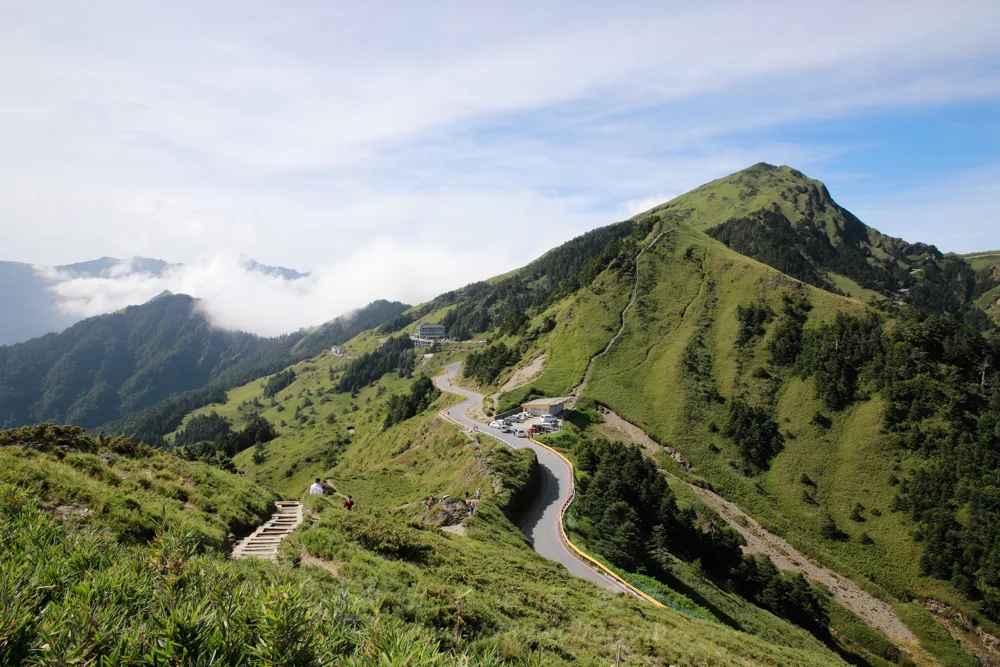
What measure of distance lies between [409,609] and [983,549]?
74148mm

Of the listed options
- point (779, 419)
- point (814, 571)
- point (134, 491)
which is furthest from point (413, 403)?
point (134, 491)

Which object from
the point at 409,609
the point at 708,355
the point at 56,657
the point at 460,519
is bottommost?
the point at 460,519

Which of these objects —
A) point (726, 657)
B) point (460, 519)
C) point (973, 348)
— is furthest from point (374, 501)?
point (973, 348)

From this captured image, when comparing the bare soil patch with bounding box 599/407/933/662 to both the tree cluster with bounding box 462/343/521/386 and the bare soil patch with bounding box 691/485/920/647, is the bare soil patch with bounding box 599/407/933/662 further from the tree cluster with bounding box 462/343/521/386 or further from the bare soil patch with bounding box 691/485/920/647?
the tree cluster with bounding box 462/343/521/386

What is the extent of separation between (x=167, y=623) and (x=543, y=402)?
7133 centimetres

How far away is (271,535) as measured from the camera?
19.4m

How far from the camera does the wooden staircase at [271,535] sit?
16.7 metres

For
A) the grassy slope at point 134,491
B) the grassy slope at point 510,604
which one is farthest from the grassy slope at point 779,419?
the grassy slope at point 134,491

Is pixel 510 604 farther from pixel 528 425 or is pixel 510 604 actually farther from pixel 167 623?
pixel 528 425

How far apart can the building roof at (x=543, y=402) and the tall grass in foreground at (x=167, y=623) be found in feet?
222

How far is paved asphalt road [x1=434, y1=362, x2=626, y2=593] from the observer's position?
99.2ft

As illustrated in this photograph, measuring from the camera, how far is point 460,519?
33062 millimetres

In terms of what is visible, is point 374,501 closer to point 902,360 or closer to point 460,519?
point 460,519

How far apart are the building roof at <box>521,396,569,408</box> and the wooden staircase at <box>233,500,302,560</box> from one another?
168 ft
